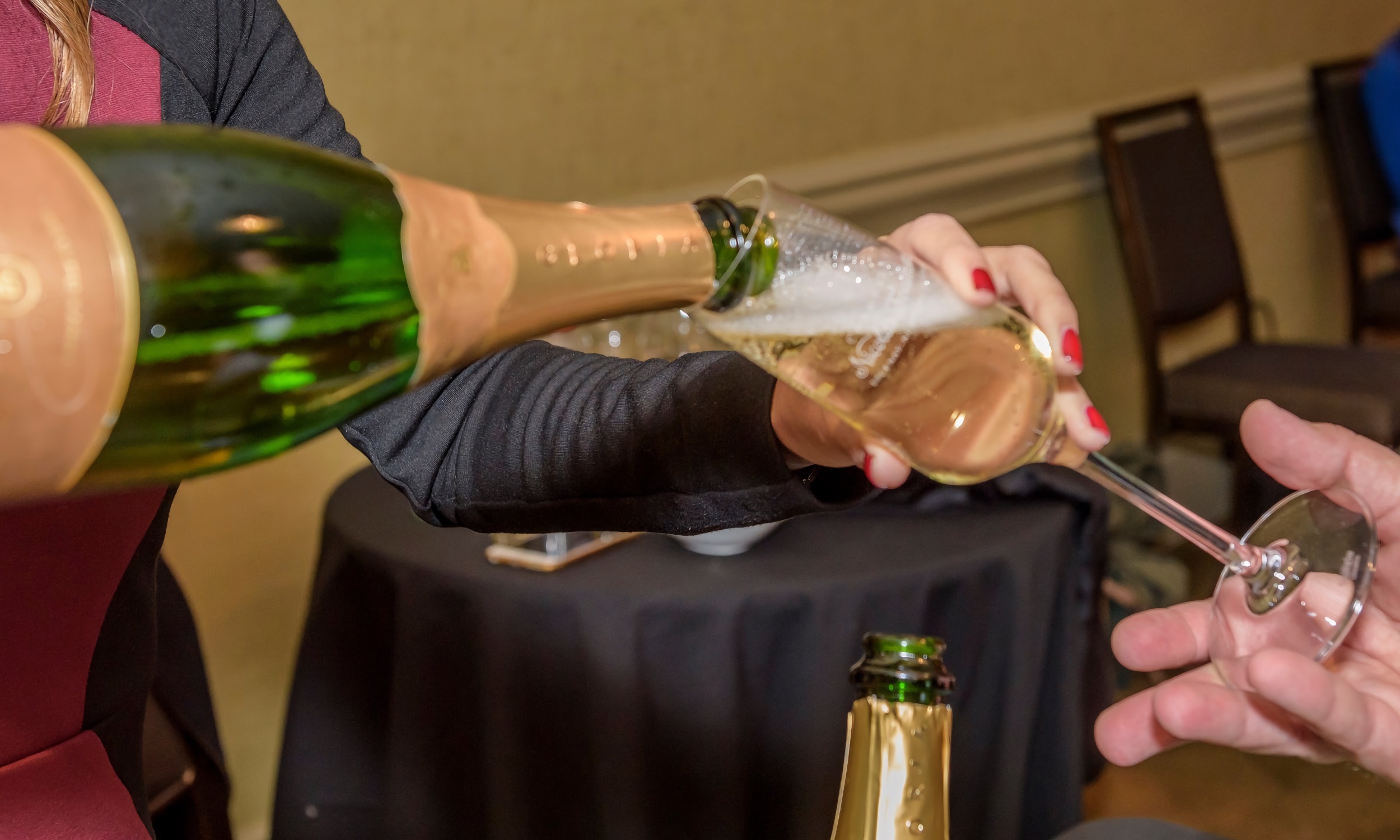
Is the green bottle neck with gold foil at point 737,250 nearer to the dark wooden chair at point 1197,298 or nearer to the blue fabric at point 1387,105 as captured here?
the dark wooden chair at point 1197,298

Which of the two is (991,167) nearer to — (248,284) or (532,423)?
(532,423)

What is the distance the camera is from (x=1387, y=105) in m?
2.88

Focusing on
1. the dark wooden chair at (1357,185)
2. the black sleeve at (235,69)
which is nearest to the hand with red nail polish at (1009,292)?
the black sleeve at (235,69)

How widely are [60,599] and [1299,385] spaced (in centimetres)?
235

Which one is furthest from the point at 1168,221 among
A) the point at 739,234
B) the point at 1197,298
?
the point at 739,234

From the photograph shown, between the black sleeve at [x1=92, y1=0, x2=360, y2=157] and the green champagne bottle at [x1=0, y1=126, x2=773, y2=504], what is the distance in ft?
1.20

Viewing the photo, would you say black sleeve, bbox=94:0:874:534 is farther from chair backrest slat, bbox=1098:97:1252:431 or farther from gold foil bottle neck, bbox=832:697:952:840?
chair backrest slat, bbox=1098:97:1252:431

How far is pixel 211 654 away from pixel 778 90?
1404 millimetres

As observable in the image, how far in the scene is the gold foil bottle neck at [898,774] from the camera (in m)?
0.47

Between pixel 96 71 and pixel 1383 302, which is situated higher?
pixel 96 71

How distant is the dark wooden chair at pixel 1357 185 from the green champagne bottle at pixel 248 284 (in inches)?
122

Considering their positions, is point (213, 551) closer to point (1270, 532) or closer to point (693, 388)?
point (693, 388)

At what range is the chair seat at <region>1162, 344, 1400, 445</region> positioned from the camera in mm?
2287

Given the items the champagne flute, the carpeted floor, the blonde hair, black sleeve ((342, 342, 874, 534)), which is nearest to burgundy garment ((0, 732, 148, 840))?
black sleeve ((342, 342, 874, 534))
